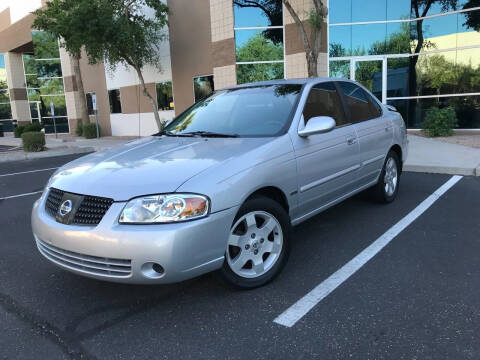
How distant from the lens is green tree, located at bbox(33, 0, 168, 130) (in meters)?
14.3

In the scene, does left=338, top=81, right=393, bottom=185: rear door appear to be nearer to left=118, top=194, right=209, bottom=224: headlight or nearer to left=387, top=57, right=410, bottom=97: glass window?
left=118, top=194, right=209, bottom=224: headlight

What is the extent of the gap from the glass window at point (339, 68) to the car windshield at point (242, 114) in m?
10.7

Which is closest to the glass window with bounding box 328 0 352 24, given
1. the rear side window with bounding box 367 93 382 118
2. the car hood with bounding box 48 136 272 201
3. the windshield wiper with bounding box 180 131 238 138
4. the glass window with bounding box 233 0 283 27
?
the glass window with bounding box 233 0 283 27

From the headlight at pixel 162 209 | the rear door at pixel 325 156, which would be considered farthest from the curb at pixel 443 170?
the headlight at pixel 162 209

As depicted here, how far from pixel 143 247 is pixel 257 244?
0.98 meters

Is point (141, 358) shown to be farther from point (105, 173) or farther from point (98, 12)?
point (98, 12)

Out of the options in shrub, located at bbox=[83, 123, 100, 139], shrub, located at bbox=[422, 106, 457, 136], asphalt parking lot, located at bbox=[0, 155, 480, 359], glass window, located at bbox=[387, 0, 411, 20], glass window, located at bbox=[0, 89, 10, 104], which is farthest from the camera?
glass window, located at bbox=[0, 89, 10, 104]

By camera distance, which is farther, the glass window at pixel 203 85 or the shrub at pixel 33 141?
the glass window at pixel 203 85

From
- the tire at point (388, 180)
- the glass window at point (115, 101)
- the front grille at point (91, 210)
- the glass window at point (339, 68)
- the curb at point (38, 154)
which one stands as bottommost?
the curb at point (38, 154)

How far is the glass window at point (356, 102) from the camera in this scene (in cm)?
472

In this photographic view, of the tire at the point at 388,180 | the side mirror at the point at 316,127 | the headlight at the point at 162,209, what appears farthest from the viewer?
the tire at the point at 388,180

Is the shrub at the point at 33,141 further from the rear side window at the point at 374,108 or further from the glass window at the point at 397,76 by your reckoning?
the rear side window at the point at 374,108

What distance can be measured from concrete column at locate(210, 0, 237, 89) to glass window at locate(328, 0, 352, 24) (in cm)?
363

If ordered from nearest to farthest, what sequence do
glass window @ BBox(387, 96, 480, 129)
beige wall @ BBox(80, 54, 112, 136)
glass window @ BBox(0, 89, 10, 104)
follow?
1. glass window @ BBox(387, 96, 480, 129)
2. beige wall @ BBox(80, 54, 112, 136)
3. glass window @ BBox(0, 89, 10, 104)
